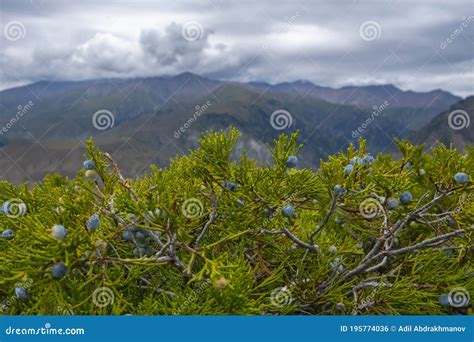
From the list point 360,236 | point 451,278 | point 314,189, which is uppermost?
point 314,189

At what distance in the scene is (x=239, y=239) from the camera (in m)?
3.15

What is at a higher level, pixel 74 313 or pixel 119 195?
pixel 119 195

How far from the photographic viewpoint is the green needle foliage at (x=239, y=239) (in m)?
2.55

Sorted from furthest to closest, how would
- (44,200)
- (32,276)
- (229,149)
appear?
(44,200) → (229,149) → (32,276)

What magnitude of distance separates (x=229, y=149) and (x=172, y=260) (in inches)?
31.6

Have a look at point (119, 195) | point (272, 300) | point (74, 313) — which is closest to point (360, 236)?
point (272, 300)

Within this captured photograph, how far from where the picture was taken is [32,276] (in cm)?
233

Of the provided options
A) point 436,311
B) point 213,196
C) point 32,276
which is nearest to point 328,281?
point 436,311

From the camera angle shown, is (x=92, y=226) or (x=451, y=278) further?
(x=451, y=278)

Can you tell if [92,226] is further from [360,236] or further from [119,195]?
[360,236]

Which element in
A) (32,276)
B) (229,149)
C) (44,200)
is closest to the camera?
(32,276)

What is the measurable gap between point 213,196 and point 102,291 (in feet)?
3.43

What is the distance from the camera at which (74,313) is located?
103 inches

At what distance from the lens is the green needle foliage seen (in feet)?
8.38
